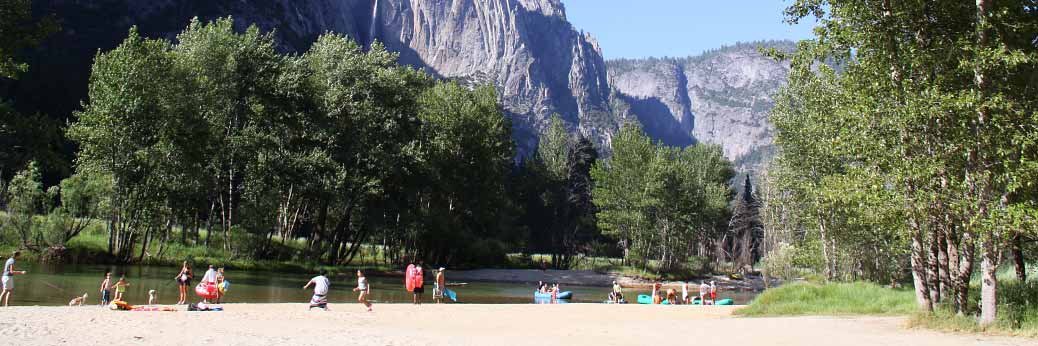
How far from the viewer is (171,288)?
32344mm

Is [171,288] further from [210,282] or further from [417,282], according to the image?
[417,282]

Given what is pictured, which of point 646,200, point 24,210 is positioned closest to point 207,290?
point 24,210

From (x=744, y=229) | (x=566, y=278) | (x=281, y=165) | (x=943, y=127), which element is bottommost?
(x=566, y=278)

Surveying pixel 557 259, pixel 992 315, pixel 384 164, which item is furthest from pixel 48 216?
pixel 557 259

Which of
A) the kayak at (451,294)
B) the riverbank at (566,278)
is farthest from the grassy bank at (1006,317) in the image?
the riverbank at (566,278)

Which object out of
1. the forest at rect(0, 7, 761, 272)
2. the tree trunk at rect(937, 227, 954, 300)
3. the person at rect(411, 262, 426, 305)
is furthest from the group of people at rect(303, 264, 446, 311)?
the tree trunk at rect(937, 227, 954, 300)

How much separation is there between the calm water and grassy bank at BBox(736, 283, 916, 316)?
48.0 ft

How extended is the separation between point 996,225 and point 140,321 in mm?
20021

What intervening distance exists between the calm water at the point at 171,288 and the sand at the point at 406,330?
239 inches

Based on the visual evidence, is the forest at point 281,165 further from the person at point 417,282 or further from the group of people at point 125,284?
the person at point 417,282

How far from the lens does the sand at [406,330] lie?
1546 centimetres

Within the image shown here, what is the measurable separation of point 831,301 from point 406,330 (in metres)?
16.5

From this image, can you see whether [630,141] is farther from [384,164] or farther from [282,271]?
[282,271]

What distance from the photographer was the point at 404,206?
2381 inches
